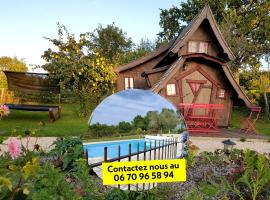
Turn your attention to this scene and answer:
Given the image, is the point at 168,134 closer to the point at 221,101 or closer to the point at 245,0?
the point at 221,101

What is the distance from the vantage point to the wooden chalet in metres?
18.4

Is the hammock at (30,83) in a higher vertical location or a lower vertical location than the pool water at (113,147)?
higher

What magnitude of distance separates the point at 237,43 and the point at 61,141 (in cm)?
2555

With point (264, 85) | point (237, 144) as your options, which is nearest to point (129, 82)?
point (264, 85)

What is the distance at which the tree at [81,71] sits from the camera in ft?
65.1

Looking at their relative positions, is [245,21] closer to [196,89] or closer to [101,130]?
[196,89]

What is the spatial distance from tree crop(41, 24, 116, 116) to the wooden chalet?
255cm

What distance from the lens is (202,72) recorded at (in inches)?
746

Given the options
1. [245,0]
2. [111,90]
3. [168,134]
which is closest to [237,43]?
[245,0]

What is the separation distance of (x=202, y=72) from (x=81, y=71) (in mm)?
6858

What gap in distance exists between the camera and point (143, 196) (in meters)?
3.90

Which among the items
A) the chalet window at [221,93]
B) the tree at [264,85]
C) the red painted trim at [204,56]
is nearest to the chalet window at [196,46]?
the red painted trim at [204,56]

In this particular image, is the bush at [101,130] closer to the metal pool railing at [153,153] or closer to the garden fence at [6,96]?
the metal pool railing at [153,153]

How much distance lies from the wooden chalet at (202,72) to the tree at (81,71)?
2.55 meters
